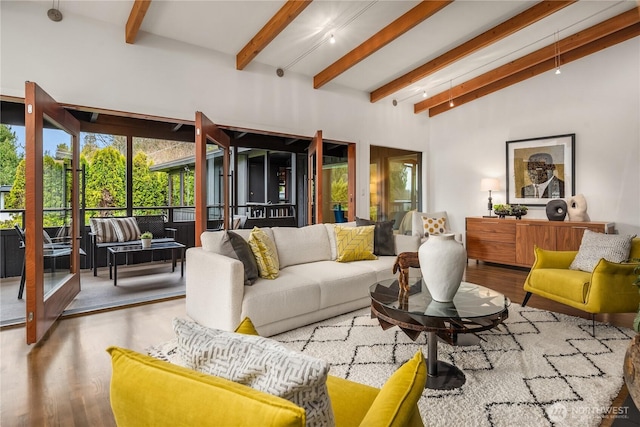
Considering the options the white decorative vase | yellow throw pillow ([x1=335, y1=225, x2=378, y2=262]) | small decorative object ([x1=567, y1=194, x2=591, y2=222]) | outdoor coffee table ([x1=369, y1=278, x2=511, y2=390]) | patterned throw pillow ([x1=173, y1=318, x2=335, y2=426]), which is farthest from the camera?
small decorative object ([x1=567, y1=194, x2=591, y2=222])

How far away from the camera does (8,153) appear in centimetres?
401

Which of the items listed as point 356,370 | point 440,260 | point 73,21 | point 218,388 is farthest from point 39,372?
point 73,21

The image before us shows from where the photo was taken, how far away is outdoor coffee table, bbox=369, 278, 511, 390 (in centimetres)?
207

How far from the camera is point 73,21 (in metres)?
3.60

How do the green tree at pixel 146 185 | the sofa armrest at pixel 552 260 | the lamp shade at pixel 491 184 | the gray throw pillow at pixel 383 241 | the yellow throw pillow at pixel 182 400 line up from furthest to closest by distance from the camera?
1. the green tree at pixel 146 185
2. the lamp shade at pixel 491 184
3. the gray throw pillow at pixel 383 241
4. the sofa armrest at pixel 552 260
5. the yellow throw pillow at pixel 182 400

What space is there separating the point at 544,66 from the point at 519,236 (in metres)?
2.61

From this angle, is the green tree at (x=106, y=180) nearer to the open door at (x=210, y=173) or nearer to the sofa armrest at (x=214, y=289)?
the open door at (x=210, y=173)

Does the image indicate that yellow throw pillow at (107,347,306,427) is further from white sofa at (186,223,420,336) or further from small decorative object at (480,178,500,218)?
small decorative object at (480,178,500,218)

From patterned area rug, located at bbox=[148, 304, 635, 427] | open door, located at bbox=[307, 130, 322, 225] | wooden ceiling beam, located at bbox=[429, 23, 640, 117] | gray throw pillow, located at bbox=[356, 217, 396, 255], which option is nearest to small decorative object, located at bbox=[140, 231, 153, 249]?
open door, located at bbox=[307, 130, 322, 225]

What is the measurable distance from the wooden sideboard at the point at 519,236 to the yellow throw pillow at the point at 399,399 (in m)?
5.02

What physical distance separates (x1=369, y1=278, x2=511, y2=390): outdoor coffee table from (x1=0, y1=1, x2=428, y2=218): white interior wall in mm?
3244

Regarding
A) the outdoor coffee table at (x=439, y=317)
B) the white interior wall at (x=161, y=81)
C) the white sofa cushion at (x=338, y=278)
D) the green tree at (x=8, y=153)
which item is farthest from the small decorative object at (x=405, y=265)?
the green tree at (x=8, y=153)

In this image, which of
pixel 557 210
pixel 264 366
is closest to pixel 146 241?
pixel 264 366

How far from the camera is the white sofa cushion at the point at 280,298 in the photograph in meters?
2.72
